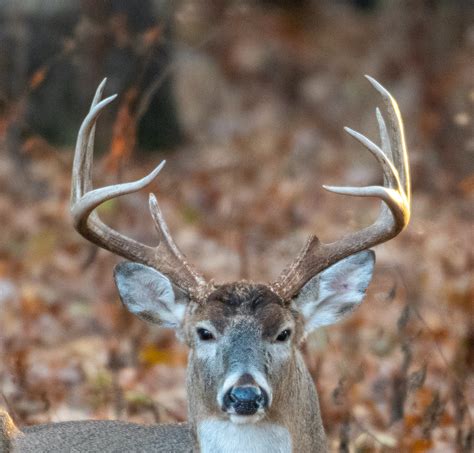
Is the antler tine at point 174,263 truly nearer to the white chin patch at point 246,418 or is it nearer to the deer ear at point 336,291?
the deer ear at point 336,291

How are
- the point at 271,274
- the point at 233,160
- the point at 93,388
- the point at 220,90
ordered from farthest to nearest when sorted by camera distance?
the point at 220,90 → the point at 233,160 → the point at 271,274 → the point at 93,388

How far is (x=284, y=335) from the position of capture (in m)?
6.37

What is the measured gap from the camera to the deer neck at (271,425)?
621 centimetres

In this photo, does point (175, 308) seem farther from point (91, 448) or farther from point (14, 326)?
point (14, 326)

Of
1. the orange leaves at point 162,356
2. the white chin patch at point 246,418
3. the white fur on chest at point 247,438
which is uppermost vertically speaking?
the white chin patch at point 246,418

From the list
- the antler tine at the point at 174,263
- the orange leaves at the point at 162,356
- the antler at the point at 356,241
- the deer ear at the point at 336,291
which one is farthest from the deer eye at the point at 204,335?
the orange leaves at the point at 162,356

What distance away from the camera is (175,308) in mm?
6766

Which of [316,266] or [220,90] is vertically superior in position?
[316,266]

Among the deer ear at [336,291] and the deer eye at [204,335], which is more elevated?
the deer ear at [336,291]

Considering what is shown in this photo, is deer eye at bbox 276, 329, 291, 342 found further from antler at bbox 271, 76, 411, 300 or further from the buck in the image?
A: antler at bbox 271, 76, 411, 300

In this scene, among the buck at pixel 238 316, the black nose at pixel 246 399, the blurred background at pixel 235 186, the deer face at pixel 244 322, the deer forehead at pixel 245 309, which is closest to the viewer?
the black nose at pixel 246 399

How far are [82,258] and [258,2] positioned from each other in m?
12.9

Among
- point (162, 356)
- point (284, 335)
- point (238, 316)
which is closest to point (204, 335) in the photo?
point (238, 316)

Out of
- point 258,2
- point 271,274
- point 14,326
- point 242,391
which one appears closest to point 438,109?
point 271,274
